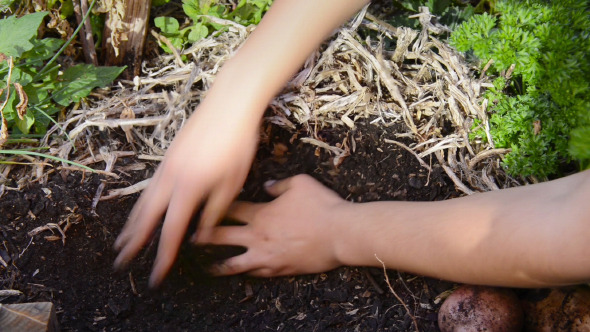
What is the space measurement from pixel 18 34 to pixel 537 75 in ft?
4.28

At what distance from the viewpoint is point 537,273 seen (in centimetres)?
124

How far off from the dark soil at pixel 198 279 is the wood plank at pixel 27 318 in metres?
0.32

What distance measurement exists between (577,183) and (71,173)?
1209 millimetres

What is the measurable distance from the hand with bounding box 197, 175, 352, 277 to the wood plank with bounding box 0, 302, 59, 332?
441 millimetres

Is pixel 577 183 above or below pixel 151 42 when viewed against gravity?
above

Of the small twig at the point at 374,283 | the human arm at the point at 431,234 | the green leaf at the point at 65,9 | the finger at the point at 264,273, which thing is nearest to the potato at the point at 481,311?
the human arm at the point at 431,234

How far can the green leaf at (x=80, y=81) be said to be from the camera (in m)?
1.75

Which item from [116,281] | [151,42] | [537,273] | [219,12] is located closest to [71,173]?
[116,281]

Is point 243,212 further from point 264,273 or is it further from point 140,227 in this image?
point 140,227

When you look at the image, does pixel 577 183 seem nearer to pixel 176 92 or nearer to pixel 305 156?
pixel 305 156

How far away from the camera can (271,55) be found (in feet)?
4.50

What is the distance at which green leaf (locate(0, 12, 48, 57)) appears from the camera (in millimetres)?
1613

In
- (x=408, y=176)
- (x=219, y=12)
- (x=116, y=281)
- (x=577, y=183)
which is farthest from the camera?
(x=219, y=12)

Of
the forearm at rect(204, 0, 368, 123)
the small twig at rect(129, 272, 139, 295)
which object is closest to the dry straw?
the small twig at rect(129, 272, 139, 295)
